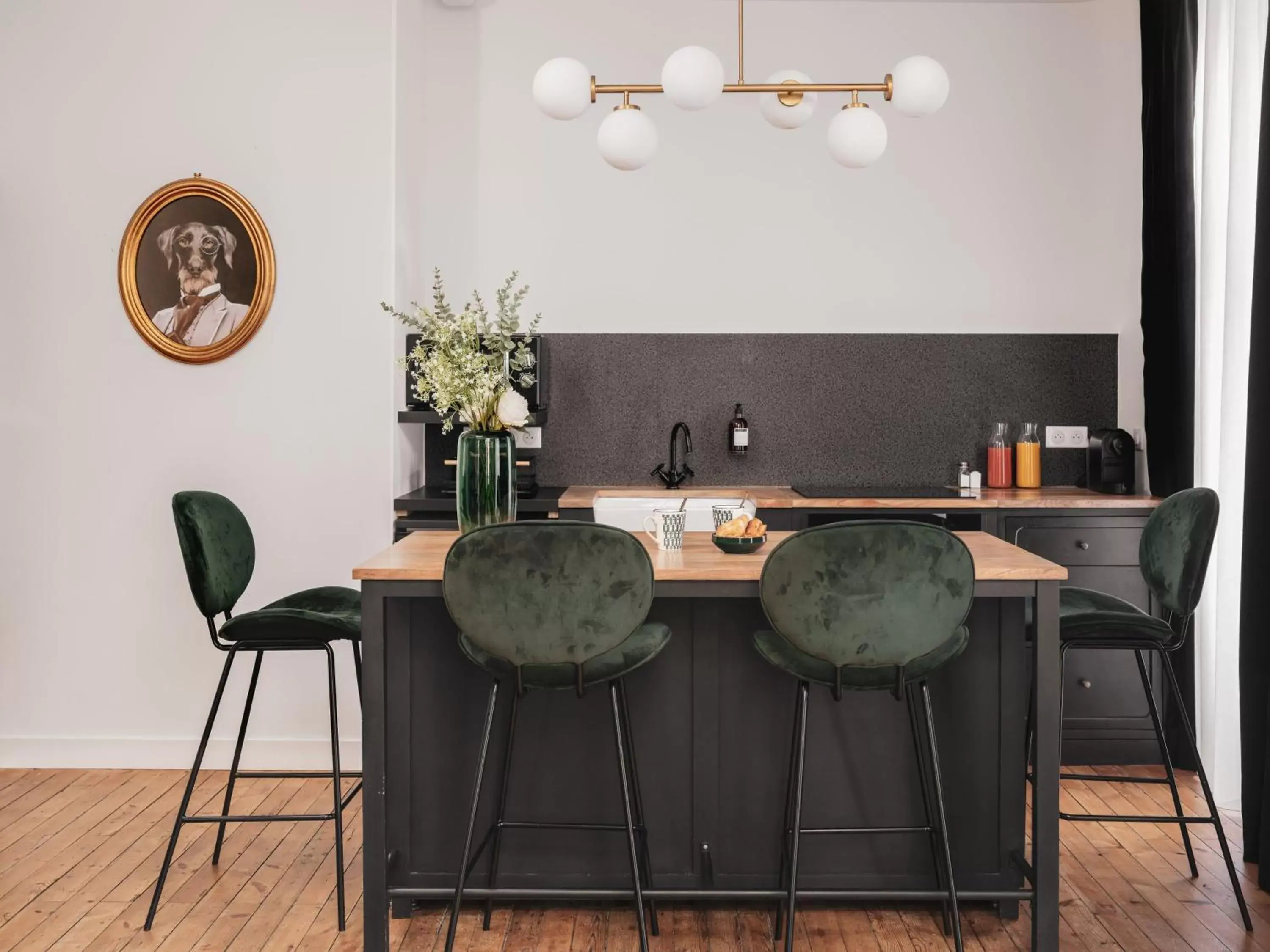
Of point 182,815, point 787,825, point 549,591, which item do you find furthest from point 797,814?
point 182,815

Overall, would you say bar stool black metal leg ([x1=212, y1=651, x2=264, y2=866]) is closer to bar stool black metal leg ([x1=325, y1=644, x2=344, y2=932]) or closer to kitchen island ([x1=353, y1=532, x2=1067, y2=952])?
bar stool black metal leg ([x1=325, y1=644, x2=344, y2=932])

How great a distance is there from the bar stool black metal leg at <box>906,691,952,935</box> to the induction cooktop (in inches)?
55.6

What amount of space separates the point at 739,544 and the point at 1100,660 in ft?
6.99

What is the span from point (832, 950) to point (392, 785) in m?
1.21

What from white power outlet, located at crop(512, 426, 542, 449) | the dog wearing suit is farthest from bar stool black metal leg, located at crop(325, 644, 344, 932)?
white power outlet, located at crop(512, 426, 542, 449)

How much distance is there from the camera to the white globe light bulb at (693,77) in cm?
233

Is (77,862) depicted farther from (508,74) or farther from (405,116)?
(508,74)

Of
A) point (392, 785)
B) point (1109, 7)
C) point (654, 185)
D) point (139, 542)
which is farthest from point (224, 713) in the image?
point (1109, 7)

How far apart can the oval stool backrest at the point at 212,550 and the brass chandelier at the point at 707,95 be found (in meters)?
1.45

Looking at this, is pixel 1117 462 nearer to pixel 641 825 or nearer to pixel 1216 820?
pixel 1216 820

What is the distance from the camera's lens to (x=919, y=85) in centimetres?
240

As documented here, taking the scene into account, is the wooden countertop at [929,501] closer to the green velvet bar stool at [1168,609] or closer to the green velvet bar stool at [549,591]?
the green velvet bar stool at [1168,609]

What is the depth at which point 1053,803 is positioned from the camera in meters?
2.51

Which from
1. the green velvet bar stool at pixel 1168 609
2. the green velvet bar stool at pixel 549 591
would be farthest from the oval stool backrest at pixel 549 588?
the green velvet bar stool at pixel 1168 609
